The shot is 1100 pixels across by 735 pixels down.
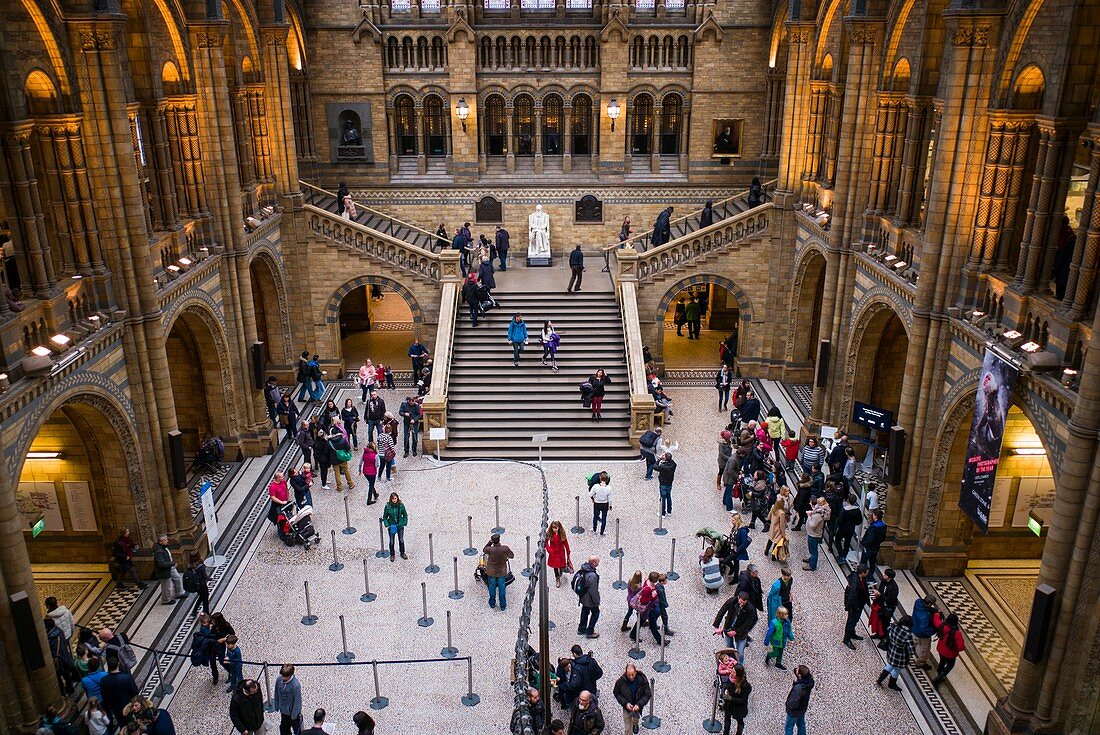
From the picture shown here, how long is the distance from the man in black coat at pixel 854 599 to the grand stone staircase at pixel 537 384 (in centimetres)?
814

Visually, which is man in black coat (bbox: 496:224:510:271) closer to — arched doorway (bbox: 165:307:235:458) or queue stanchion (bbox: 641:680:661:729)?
arched doorway (bbox: 165:307:235:458)

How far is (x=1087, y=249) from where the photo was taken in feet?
42.1

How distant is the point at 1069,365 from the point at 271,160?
21.0 metres

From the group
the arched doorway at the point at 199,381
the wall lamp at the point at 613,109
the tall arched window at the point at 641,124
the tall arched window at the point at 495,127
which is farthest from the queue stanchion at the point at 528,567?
the tall arched window at the point at 641,124

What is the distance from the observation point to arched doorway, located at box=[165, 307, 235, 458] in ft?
69.9

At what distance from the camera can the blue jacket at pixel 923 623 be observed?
47.8 feet

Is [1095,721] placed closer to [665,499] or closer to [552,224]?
[665,499]

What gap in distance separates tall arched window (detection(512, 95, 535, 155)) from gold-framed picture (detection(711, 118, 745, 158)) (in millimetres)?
6181

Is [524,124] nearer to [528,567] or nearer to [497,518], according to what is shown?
[497,518]

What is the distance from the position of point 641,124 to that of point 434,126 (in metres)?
7.09

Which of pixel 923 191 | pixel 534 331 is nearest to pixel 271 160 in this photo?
pixel 534 331

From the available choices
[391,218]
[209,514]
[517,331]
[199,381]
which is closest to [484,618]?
[209,514]

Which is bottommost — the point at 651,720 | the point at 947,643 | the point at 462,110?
the point at 651,720

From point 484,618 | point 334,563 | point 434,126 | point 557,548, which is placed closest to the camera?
point 484,618
